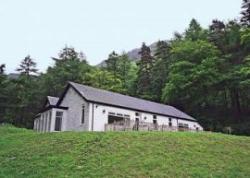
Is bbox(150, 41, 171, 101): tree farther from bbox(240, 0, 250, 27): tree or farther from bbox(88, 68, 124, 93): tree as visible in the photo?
bbox(240, 0, 250, 27): tree

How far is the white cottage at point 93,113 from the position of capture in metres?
26.8

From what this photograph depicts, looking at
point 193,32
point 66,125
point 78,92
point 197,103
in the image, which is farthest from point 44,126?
point 193,32

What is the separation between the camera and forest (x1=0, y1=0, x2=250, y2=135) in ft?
132

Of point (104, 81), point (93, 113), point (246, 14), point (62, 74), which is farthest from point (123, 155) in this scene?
point (62, 74)

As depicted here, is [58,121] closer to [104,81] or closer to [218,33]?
[104,81]

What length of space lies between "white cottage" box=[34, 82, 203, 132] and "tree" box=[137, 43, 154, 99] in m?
18.2

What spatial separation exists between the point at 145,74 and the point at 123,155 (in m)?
→ 36.3

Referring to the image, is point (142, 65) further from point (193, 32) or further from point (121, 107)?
point (121, 107)

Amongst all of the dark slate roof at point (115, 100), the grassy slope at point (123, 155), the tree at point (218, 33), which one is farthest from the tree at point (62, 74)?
the grassy slope at point (123, 155)

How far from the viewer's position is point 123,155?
16938mm

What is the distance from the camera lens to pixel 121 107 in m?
28.9

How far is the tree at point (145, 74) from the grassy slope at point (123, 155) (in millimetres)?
28566

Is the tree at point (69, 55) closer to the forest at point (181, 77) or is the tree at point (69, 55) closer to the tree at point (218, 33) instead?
the forest at point (181, 77)

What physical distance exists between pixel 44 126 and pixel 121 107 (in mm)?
7457
